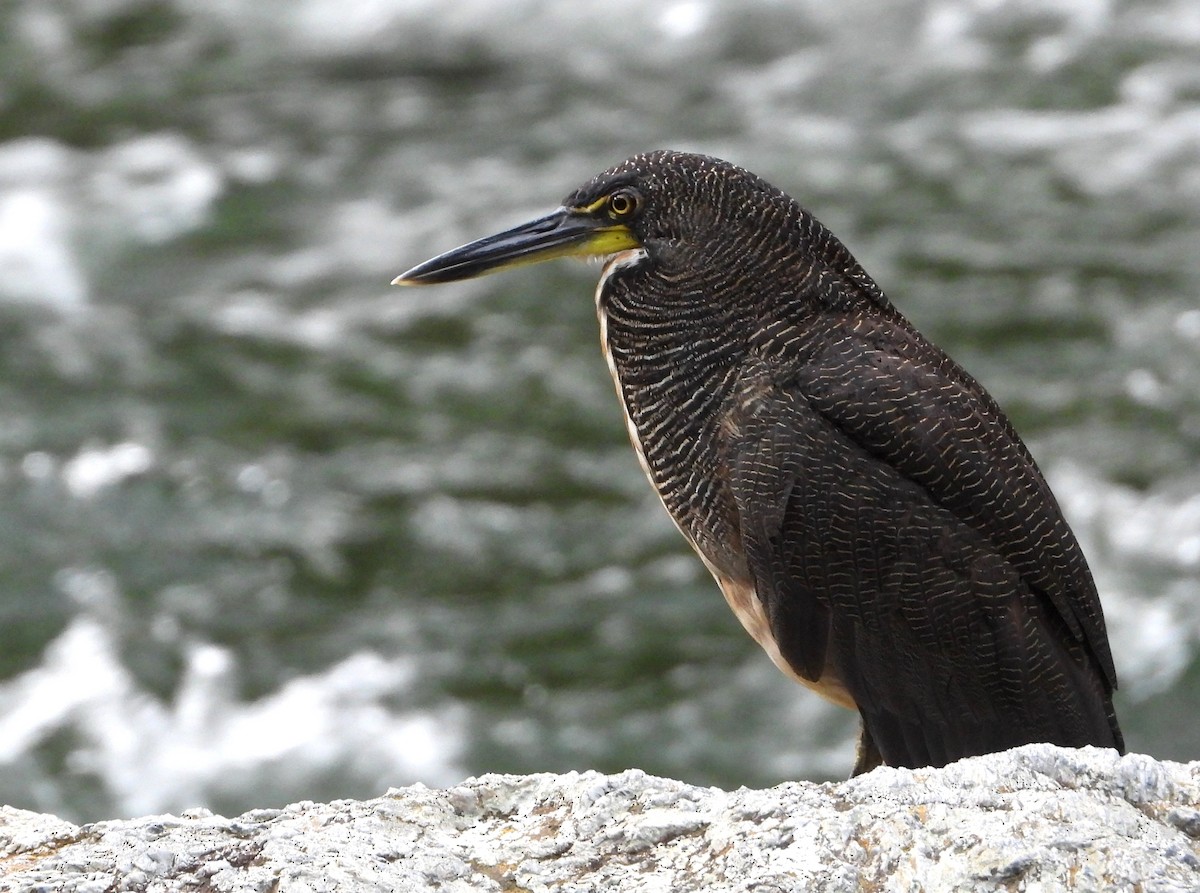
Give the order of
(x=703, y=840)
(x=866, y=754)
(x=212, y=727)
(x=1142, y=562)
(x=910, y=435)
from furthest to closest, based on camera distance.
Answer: (x=1142, y=562) → (x=212, y=727) → (x=866, y=754) → (x=910, y=435) → (x=703, y=840)

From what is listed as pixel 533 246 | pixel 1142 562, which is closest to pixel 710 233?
pixel 533 246

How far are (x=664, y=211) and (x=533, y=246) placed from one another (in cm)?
42

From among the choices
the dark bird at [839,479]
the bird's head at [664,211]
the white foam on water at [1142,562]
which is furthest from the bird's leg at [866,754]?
the white foam on water at [1142,562]

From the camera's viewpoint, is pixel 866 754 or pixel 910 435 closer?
pixel 910 435

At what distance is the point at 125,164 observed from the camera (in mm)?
12141

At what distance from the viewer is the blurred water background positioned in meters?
8.68

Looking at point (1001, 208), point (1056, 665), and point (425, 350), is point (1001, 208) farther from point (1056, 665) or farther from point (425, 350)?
point (1056, 665)

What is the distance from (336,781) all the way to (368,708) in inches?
17.9

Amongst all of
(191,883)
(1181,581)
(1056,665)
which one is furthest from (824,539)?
(1181,581)

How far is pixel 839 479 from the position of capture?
4629mm

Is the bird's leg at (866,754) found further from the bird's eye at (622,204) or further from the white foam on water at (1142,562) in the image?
the white foam on water at (1142,562)

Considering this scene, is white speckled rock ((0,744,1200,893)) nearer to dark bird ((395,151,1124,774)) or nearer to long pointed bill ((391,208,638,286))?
dark bird ((395,151,1124,774))

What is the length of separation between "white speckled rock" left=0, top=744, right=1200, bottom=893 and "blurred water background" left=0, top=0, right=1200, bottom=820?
5372 mm

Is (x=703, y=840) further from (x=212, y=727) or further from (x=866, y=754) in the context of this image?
(x=212, y=727)
